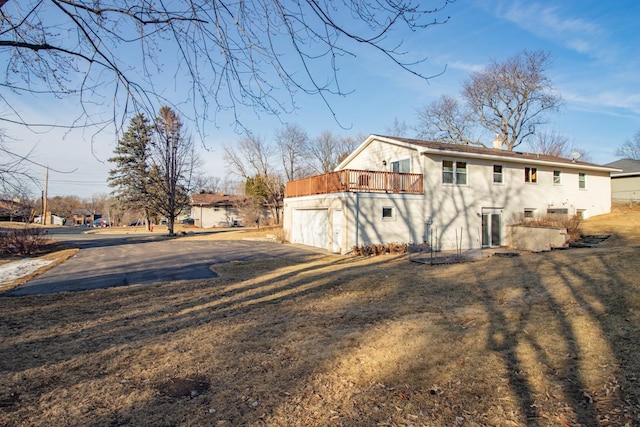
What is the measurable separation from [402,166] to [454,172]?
2.63 metres

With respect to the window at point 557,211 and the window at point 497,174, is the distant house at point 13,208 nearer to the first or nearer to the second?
the window at point 497,174

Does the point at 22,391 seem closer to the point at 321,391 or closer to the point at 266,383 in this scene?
the point at 266,383

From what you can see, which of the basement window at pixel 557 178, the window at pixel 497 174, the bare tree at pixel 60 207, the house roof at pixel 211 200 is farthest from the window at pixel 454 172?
the bare tree at pixel 60 207

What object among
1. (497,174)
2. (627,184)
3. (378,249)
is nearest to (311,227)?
(378,249)

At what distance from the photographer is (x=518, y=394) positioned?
129 inches

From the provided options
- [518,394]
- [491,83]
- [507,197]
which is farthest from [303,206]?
[491,83]

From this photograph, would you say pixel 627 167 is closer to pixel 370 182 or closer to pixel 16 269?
pixel 370 182

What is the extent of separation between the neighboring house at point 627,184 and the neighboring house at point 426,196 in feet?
36.7

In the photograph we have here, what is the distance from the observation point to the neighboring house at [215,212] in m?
47.8

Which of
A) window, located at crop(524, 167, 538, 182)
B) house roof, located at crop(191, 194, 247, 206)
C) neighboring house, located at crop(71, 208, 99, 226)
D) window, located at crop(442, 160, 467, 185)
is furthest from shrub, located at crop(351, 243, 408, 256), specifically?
neighboring house, located at crop(71, 208, 99, 226)

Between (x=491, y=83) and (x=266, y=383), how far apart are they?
41175 millimetres

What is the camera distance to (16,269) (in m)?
13.5

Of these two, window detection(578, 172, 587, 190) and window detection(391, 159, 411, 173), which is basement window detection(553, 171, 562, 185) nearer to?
window detection(578, 172, 587, 190)

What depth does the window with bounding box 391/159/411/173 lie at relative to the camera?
18781mm
